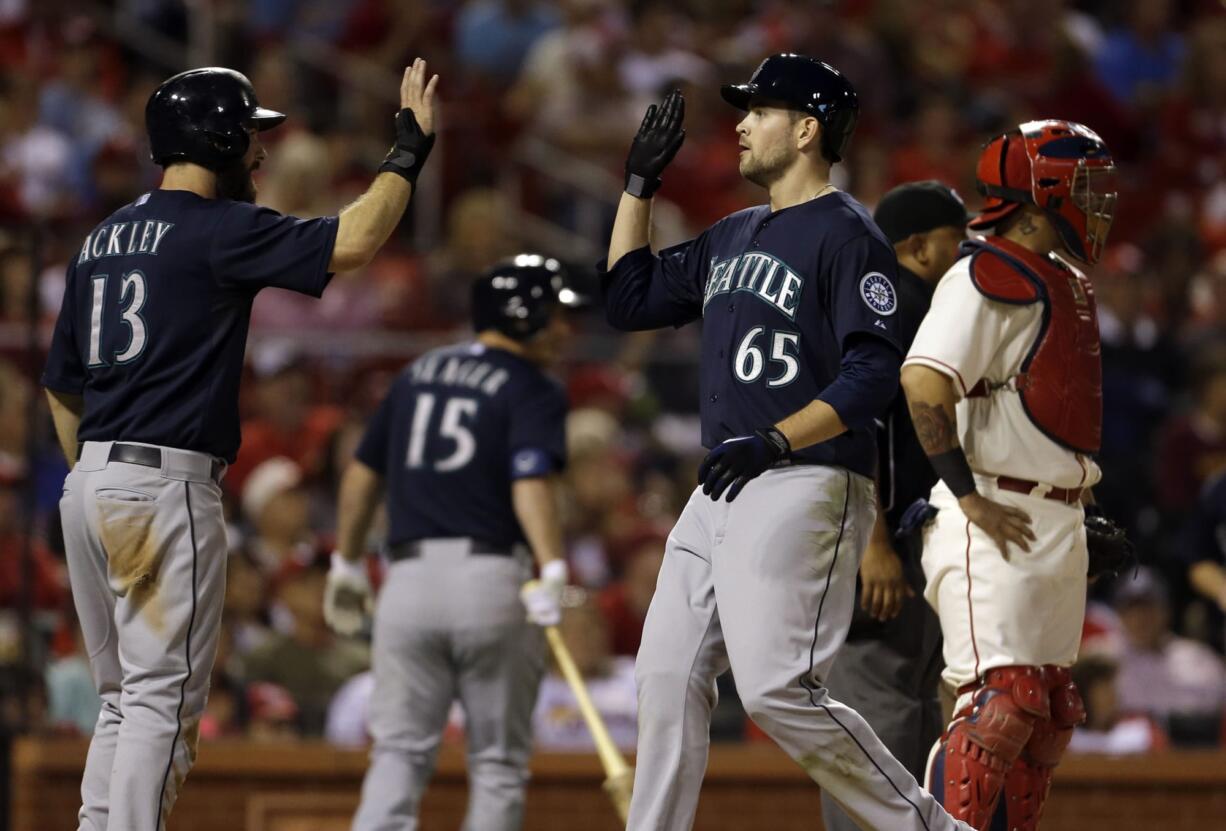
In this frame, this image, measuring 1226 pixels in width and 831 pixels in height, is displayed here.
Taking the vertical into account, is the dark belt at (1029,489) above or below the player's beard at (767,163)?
below

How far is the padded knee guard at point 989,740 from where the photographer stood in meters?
4.82

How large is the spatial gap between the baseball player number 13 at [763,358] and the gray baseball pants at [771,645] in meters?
0.23

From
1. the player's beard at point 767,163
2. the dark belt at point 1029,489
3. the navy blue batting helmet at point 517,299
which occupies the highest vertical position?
the player's beard at point 767,163

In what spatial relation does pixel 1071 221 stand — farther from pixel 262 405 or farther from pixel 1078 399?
pixel 262 405

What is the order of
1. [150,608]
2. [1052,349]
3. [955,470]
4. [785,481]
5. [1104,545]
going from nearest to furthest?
[785,481] < [150,608] < [955,470] < [1052,349] < [1104,545]

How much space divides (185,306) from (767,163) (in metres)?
1.55

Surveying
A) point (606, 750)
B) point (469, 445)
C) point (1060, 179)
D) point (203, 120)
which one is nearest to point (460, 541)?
point (469, 445)

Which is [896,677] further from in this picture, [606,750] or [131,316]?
[131,316]

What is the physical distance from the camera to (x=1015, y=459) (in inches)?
196

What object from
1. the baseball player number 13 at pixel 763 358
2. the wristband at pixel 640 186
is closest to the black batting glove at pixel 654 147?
the wristband at pixel 640 186

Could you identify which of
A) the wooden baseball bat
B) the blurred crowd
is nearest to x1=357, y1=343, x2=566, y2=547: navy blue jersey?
the wooden baseball bat

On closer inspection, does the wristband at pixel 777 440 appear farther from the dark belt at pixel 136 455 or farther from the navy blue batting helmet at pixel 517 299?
the navy blue batting helmet at pixel 517 299

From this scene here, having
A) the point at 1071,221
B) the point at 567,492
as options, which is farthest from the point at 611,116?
the point at 1071,221

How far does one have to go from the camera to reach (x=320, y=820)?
7.32m
